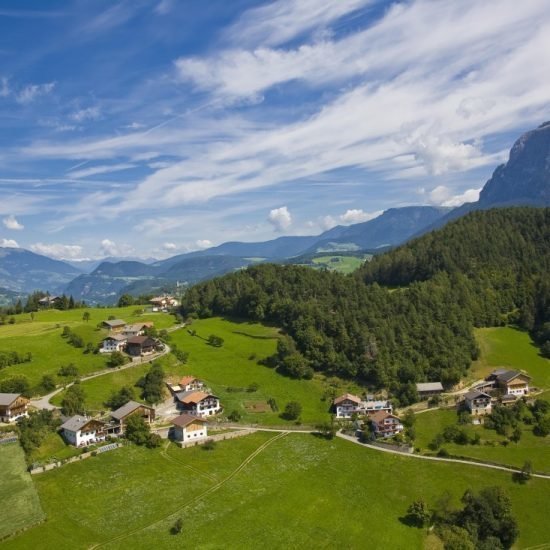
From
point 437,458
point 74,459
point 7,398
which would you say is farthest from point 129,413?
point 437,458

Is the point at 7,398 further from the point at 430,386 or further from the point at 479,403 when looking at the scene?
the point at 479,403

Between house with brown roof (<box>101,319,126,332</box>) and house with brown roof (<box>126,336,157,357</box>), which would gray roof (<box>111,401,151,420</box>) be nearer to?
house with brown roof (<box>126,336,157,357</box>)

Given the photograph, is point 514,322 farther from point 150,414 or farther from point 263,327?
point 150,414

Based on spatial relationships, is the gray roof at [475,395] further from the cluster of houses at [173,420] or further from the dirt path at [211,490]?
the cluster of houses at [173,420]

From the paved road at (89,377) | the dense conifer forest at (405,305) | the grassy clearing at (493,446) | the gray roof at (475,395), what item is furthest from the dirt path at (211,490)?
the gray roof at (475,395)

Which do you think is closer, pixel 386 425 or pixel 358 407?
pixel 386 425

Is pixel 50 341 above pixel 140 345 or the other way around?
above

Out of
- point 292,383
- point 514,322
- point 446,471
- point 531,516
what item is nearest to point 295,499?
point 446,471
